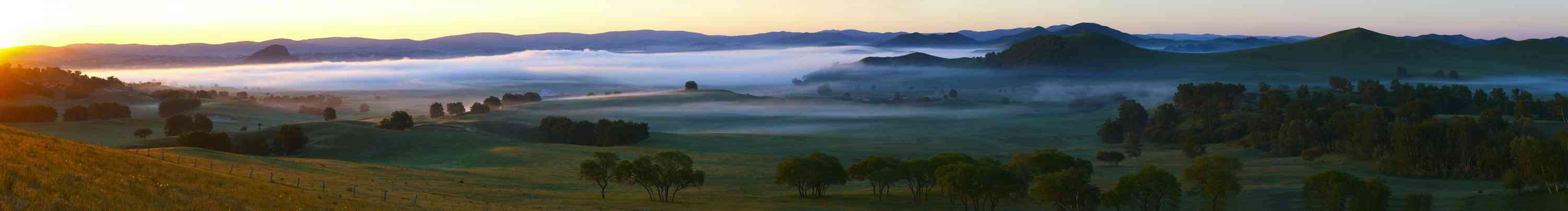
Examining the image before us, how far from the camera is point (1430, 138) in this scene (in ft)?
279

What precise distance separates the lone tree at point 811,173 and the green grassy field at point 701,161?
1.05 meters

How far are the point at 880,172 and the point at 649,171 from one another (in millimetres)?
12635

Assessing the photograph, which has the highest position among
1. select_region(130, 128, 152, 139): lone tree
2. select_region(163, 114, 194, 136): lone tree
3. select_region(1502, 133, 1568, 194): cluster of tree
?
select_region(1502, 133, 1568, 194): cluster of tree

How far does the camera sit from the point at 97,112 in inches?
6319

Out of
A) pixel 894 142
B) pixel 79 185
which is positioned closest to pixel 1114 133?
pixel 894 142

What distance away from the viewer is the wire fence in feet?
153

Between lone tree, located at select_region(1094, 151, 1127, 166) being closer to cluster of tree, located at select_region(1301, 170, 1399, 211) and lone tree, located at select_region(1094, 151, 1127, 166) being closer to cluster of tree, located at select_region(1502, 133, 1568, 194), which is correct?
cluster of tree, located at select_region(1502, 133, 1568, 194)

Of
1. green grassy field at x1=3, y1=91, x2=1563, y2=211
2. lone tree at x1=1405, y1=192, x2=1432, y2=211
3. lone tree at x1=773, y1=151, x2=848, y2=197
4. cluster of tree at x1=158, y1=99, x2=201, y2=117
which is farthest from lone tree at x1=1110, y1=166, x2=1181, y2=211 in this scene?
cluster of tree at x1=158, y1=99, x2=201, y2=117

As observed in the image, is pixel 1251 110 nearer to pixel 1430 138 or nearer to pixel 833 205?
pixel 1430 138

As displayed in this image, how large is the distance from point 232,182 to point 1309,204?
46950 mm

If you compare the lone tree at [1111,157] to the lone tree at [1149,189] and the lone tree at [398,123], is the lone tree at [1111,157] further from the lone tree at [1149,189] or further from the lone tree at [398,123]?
the lone tree at [398,123]

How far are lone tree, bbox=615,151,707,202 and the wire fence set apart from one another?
5.31 metres

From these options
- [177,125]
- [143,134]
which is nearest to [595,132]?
[177,125]

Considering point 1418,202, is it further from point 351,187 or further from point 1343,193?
point 351,187
